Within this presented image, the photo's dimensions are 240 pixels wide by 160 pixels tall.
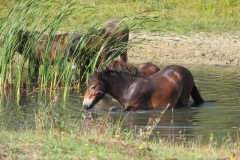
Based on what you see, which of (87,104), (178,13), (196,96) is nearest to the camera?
(87,104)

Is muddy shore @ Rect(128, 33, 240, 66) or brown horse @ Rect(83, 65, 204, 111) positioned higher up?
brown horse @ Rect(83, 65, 204, 111)

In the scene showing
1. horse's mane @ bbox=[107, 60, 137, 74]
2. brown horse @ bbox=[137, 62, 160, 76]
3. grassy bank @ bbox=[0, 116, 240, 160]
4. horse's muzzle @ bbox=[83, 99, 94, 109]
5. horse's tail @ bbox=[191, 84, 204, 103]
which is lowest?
horse's tail @ bbox=[191, 84, 204, 103]

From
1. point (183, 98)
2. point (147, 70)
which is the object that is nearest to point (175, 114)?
point (183, 98)

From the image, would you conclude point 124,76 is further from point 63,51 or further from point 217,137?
point 217,137

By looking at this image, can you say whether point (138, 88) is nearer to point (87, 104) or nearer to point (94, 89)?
point (94, 89)

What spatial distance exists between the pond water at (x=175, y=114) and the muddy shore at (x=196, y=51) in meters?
3.84

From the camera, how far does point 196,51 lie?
17469 millimetres

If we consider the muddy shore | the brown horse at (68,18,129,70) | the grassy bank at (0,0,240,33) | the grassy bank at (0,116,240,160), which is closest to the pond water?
the brown horse at (68,18,129,70)

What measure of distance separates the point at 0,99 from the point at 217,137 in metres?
4.44

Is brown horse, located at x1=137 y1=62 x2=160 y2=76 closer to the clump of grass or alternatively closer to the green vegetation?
the green vegetation

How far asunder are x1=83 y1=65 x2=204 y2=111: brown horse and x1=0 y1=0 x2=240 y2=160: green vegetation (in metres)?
0.70

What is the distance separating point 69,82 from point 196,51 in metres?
6.27

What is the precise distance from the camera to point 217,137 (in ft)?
27.2

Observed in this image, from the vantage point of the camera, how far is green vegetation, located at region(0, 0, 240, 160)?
19.5 ft
